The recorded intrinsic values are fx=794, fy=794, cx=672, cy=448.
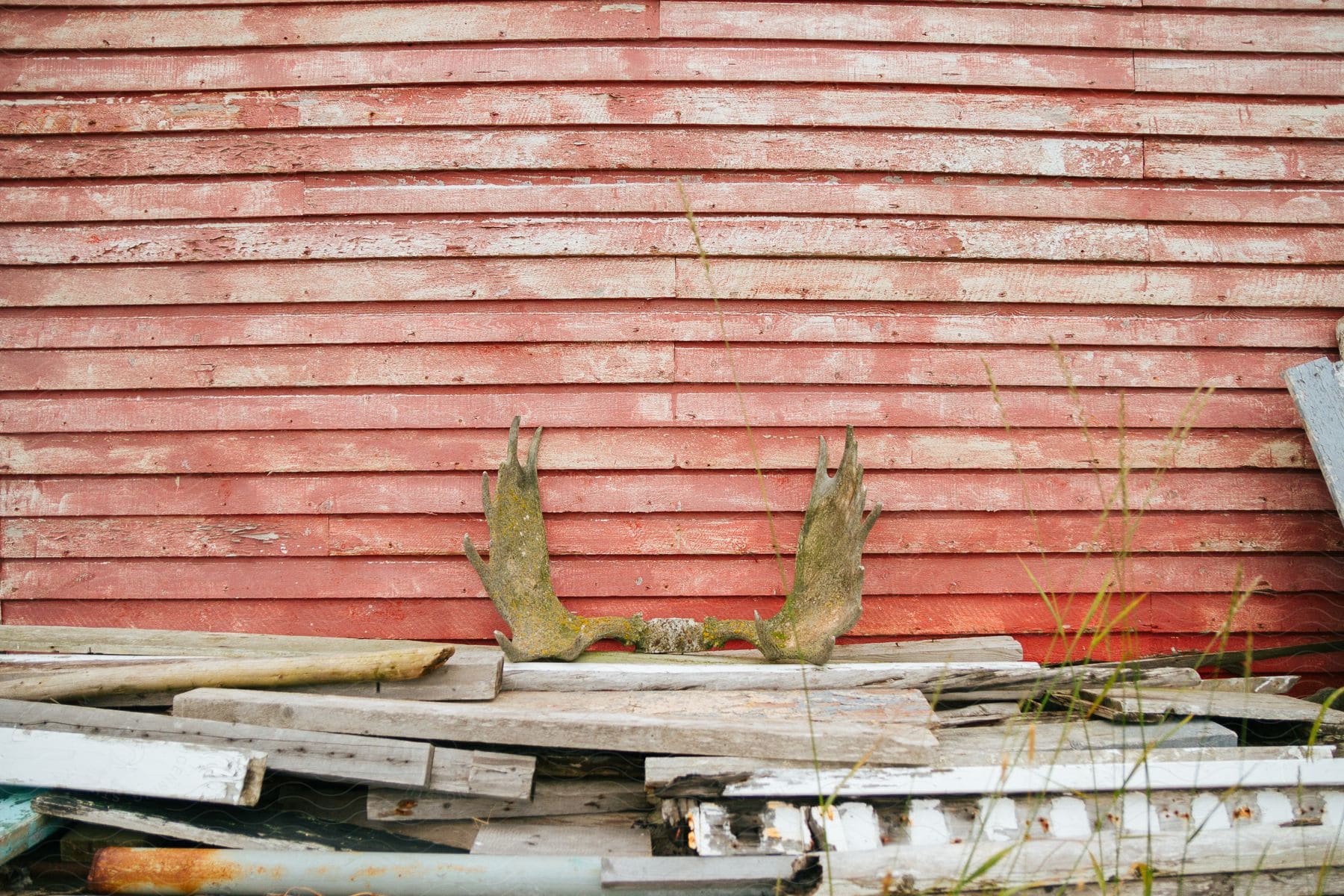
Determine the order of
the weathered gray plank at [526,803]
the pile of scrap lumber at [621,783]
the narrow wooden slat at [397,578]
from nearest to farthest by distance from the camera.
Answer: the pile of scrap lumber at [621,783]
the weathered gray plank at [526,803]
the narrow wooden slat at [397,578]

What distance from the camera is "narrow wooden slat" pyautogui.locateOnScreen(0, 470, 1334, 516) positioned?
3.33 m

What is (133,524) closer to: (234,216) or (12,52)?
(234,216)

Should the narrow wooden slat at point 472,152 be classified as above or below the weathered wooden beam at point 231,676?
above

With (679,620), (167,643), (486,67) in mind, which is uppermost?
(486,67)

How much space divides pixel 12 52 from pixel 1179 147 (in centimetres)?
497

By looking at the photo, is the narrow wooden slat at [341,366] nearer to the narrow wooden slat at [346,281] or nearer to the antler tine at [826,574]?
the narrow wooden slat at [346,281]

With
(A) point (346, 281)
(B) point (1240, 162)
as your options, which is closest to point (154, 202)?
(A) point (346, 281)

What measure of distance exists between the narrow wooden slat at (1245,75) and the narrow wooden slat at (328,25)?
2.15 meters

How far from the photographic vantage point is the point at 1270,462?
3.38 metres

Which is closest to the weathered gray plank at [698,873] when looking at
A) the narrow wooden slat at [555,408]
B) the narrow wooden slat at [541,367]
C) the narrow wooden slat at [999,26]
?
the narrow wooden slat at [555,408]

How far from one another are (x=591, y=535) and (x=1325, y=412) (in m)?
2.98

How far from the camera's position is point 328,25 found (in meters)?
3.34

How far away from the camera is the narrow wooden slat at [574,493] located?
10.9ft

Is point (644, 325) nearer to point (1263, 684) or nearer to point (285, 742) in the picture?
point (285, 742)
